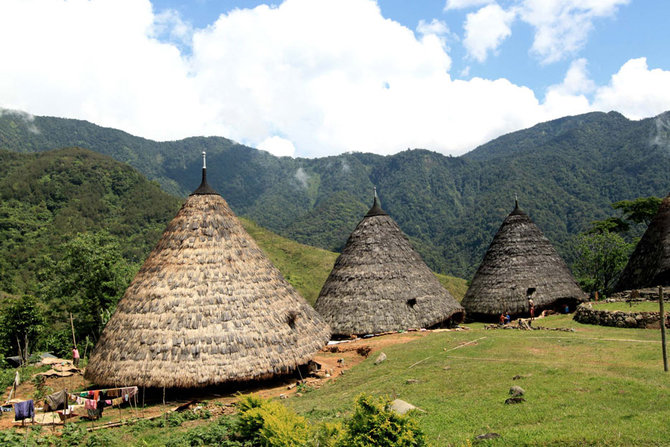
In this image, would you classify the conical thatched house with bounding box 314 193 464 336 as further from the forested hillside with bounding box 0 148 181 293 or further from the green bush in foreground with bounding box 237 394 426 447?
the forested hillside with bounding box 0 148 181 293

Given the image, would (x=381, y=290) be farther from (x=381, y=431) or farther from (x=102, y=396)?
(x=381, y=431)

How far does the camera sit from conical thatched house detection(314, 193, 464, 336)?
19.2 metres

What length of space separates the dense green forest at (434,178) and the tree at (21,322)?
220 feet

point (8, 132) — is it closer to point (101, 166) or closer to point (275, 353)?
point (101, 166)

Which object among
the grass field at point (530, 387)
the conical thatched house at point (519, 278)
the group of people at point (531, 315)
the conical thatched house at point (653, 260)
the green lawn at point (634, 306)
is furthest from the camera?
the conical thatched house at point (519, 278)

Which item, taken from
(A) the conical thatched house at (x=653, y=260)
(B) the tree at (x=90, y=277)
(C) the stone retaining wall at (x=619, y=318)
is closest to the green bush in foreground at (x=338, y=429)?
(C) the stone retaining wall at (x=619, y=318)

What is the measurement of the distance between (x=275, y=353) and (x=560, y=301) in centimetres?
1660

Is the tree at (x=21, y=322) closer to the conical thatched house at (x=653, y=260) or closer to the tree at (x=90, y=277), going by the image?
the tree at (x=90, y=277)

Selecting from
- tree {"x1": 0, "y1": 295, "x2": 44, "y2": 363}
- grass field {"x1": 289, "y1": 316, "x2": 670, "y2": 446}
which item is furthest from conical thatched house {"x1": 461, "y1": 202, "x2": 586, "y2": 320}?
tree {"x1": 0, "y1": 295, "x2": 44, "y2": 363}

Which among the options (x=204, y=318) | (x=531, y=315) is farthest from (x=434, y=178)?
(x=204, y=318)

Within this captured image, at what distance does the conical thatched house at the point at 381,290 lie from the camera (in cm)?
1925

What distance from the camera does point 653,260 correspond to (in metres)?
21.6

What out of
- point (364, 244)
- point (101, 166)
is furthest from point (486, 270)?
point (101, 166)

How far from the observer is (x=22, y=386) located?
16.2m
